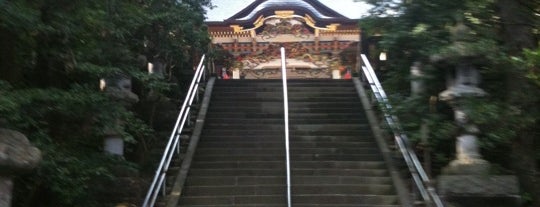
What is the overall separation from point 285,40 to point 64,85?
13224mm

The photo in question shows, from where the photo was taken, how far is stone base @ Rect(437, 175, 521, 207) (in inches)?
234

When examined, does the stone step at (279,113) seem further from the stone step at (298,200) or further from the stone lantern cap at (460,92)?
the stone lantern cap at (460,92)

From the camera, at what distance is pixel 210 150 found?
29.1ft

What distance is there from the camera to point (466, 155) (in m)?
6.30

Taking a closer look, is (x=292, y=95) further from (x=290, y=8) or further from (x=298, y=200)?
(x=290, y=8)

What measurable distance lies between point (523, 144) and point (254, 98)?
7.01m

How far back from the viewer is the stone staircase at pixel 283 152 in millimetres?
7336

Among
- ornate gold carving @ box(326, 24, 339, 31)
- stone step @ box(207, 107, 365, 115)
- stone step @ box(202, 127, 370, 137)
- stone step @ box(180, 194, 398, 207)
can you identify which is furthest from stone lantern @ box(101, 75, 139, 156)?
ornate gold carving @ box(326, 24, 339, 31)

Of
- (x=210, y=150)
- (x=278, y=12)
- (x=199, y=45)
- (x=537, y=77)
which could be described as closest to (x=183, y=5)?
(x=199, y=45)

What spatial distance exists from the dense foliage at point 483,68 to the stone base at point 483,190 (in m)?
0.34

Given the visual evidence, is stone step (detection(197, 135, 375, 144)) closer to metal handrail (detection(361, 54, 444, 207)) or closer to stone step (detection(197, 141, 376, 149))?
stone step (detection(197, 141, 376, 149))

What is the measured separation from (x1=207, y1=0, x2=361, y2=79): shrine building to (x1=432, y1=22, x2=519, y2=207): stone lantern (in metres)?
11.8

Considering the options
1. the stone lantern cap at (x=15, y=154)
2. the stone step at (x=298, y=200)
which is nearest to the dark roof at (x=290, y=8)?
the stone step at (x=298, y=200)

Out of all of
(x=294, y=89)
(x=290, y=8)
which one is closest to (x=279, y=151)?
(x=294, y=89)
